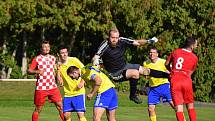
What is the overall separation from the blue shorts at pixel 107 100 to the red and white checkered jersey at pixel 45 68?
3882mm

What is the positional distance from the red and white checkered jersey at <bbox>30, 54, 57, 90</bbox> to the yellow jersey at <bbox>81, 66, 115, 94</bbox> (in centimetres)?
343

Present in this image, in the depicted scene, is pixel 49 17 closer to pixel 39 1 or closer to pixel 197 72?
pixel 39 1

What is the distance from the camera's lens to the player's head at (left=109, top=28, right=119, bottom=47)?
1447cm

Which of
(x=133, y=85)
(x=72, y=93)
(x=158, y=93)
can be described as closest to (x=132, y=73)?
(x=133, y=85)

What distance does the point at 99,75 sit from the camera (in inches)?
569

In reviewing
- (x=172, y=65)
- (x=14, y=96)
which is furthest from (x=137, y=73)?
(x=14, y=96)

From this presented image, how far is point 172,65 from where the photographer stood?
52.1 ft

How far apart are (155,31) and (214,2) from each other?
16.4ft

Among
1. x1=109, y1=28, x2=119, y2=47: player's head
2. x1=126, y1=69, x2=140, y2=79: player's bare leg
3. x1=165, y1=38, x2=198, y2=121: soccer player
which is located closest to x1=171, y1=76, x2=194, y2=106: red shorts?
x1=165, y1=38, x2=198, y2=121: soccer player

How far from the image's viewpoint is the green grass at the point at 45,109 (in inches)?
881

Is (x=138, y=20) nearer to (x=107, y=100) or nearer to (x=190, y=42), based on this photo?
(x=190, y=42)

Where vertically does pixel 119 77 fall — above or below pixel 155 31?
below

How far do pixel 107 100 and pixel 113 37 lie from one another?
4.98 feet

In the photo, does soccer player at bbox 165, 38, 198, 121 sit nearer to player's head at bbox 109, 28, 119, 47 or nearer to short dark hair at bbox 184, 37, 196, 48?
short dark hair at bbox 184, 37, 196, 48
